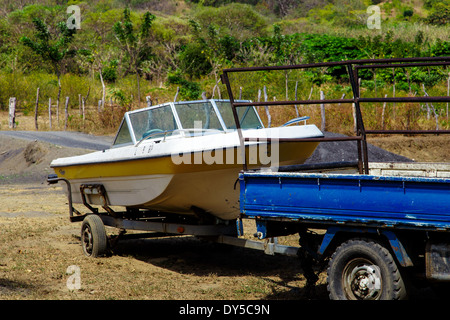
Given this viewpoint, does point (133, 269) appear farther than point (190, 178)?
Yes

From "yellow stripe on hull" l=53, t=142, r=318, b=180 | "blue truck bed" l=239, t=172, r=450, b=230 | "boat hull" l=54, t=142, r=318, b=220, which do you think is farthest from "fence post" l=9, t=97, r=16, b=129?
"blue truck bed" l=239, t=172, r=450, b=230

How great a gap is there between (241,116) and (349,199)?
3.64 m

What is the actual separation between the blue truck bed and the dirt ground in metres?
1.03

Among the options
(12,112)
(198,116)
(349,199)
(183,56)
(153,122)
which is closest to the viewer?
(349,199)

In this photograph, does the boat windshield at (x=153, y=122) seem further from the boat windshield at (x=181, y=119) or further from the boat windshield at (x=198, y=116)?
the boat windshield at (x=198, y=116)

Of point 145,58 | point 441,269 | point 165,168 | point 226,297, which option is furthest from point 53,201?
point 145,58

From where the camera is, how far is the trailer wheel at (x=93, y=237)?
818 cm

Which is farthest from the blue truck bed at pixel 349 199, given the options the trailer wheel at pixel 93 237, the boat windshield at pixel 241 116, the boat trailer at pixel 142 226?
the trailer wheel at pixel 93 237

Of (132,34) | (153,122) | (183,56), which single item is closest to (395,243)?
(153,122)

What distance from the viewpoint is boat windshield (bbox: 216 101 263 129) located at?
823 cm

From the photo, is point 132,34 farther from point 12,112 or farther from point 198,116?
point 198,116

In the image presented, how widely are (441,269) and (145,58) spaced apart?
39516 mm

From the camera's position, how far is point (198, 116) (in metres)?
8.16
